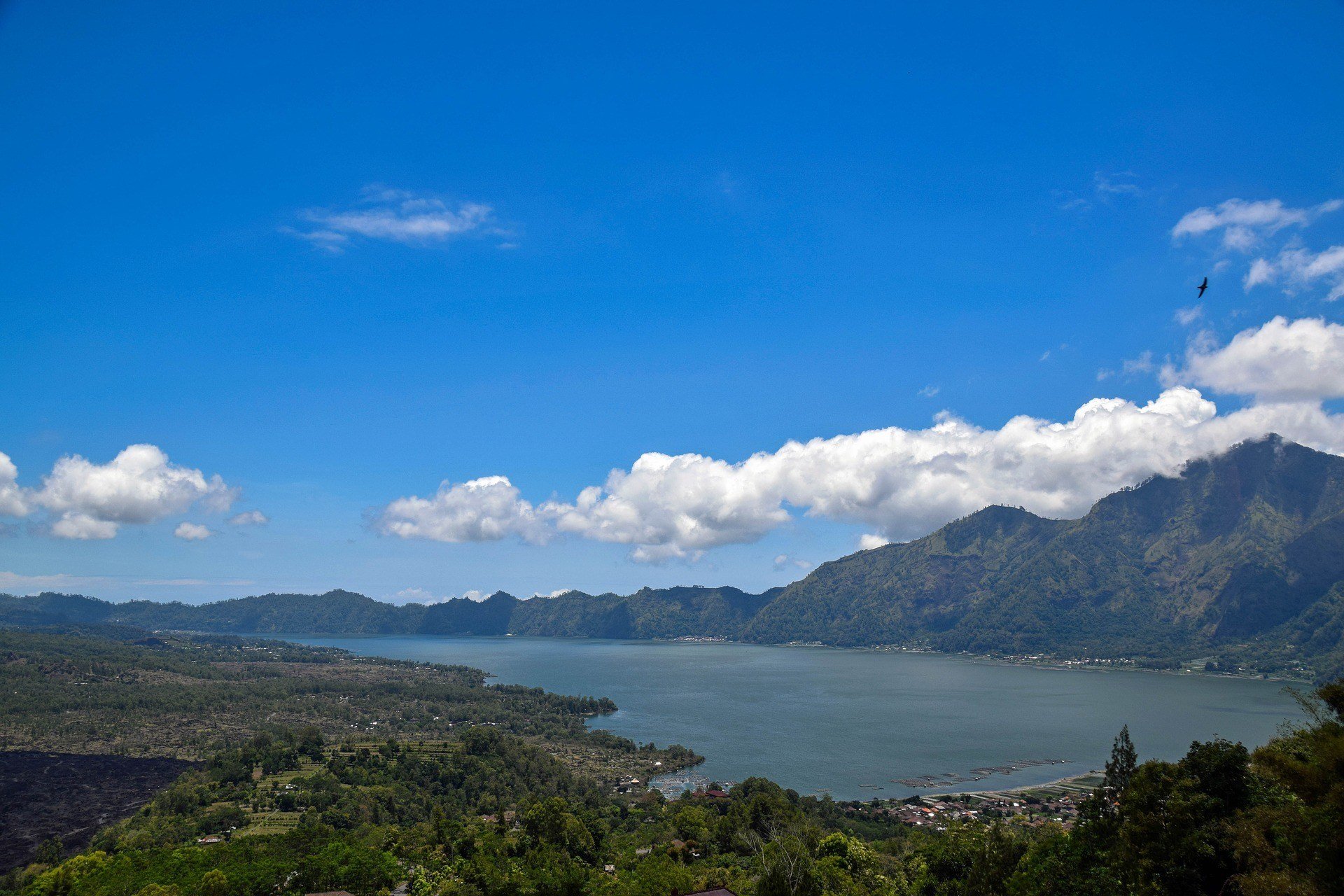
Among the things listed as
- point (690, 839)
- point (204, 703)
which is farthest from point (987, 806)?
point (204, 703)

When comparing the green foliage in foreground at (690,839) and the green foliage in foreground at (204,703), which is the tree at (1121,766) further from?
the green foliage in foreground at (204,703)

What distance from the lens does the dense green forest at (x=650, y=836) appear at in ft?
58.6

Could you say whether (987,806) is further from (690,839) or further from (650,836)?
(650,836)

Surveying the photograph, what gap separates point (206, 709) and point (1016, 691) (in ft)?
449

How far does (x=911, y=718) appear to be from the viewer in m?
106

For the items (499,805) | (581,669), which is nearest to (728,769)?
(499,805)

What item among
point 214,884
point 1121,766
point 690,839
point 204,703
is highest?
point 1121,766

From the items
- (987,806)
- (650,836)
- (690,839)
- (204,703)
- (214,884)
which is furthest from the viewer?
(204,703)

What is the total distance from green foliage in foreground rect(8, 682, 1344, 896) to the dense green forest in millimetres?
93

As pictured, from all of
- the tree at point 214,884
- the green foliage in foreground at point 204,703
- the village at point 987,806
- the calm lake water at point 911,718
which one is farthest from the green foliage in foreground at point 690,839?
the green foliage in foreground at point 204,703

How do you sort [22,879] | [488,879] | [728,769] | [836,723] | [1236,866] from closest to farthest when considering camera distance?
[1236,866], [488,879], [22,879], [728,769], [836,723]

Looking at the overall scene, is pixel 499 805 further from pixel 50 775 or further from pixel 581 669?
pixel 581 669

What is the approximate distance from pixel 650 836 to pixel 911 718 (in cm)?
7075

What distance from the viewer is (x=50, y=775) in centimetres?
7500
